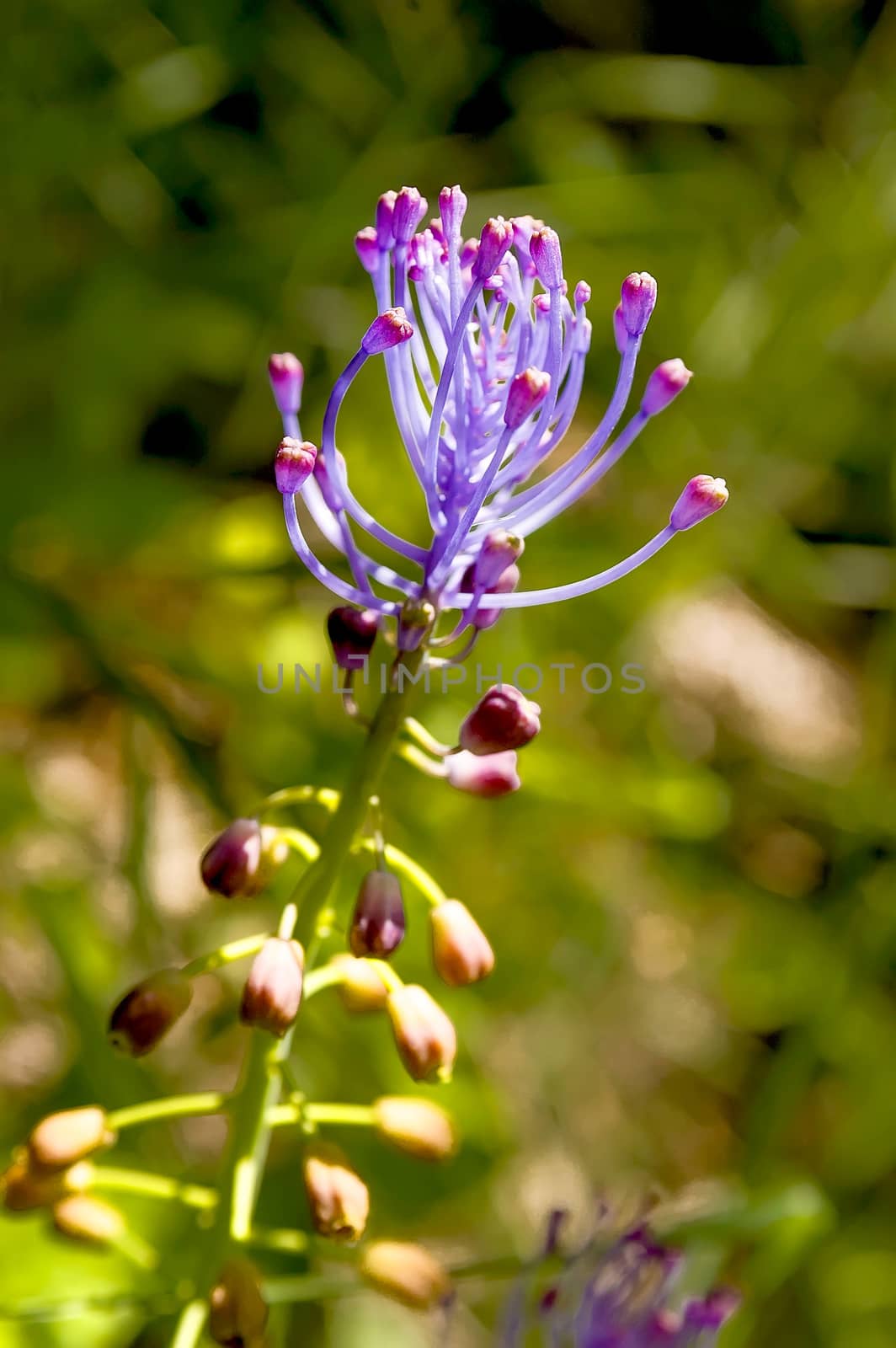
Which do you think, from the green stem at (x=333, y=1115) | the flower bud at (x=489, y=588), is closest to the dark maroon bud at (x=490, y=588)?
the flower bud at (x=489, y=588)

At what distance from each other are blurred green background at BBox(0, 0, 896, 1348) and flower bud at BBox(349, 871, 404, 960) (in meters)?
0.89

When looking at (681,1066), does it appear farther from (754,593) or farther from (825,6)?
(825,6)

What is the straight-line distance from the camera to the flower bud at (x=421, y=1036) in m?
0.98

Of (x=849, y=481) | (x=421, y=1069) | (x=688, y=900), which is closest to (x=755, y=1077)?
(x=688, y=900)

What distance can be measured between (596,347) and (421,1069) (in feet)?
7.51

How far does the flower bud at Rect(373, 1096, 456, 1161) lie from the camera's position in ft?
3.70

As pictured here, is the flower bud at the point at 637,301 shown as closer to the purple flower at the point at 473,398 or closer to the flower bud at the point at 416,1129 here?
the purple flower at the point at 473,398

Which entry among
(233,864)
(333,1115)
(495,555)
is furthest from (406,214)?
(333,1115)

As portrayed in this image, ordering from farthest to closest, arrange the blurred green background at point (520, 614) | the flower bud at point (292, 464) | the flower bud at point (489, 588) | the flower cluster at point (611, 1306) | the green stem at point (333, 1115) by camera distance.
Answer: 1. the blurred green background at point (520, 614)
2. the flower cluster at point (611, 1306)
3. the green stem at point (333, 1115)
4. the flower bud at point (489, 588)
5. the flower bud at point (292, 464)

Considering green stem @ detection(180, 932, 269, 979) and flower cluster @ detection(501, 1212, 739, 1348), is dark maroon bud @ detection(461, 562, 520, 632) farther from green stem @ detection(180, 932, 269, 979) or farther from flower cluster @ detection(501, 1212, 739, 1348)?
flower cluster @ detection(501, 1212, 739, 1348)

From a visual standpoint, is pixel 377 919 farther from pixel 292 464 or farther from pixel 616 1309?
pixel 616 1309

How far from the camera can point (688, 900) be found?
2736mm

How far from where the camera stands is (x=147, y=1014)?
1.00 meters

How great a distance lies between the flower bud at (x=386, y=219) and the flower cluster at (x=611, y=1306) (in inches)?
38.6
